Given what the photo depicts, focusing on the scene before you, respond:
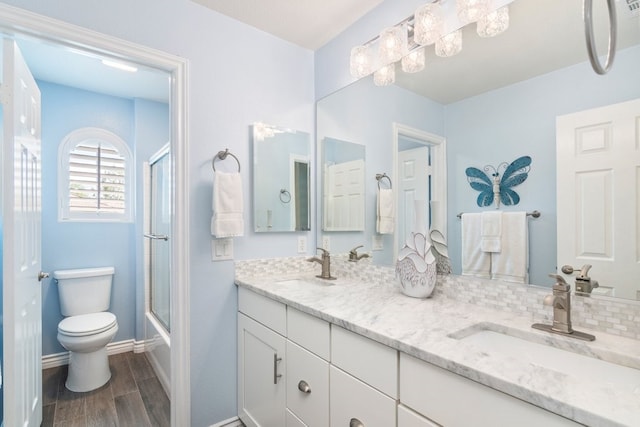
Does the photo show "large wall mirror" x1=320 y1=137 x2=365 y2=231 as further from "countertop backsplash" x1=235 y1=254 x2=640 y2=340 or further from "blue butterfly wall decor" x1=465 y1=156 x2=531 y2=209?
"blue butterfly wall decor" x1=465 y1=156 x2=531 y2=209

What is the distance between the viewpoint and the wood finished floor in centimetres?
191

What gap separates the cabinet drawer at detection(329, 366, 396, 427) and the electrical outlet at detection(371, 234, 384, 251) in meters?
0.78

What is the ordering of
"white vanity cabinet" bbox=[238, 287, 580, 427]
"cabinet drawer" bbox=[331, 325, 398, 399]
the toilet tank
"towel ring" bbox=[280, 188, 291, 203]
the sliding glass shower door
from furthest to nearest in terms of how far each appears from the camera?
the toilet tank, the sliding glass shower door, "towel ring" bbox=[280, 188, 291, 203], "cabinet drawer" bbox=[331, 325, 398, 399], "white vanity cabinet" bbox=[238, 287, 580, 427]

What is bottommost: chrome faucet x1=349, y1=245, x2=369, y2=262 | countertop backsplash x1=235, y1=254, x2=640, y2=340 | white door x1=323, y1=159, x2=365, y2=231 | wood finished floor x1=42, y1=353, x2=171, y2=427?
wood finished floor x1=42, y1=353, x2=171, y2=427

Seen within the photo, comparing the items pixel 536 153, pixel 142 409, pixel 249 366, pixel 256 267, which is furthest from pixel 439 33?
pixel 142 409

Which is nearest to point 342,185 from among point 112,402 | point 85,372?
point 112,402

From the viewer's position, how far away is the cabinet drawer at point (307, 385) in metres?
1.17

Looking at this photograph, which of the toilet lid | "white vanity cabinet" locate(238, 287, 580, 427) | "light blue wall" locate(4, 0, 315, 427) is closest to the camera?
"white vanity cabinet" locate(238, 287, 580, 427)

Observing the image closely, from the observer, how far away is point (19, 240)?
1377 mm

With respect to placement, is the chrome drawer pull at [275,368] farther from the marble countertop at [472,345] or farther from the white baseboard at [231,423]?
the white baseboard at [231,423]

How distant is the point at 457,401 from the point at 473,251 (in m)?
0.69

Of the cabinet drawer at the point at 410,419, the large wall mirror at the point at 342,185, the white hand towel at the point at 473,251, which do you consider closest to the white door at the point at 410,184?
the white hand towel at the point at 473,251

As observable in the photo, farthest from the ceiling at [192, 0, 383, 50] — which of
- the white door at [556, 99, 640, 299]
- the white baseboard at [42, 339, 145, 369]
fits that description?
the white baseboard at [42, 339, 145, 369]

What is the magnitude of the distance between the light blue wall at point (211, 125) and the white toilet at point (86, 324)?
1.08 metres
